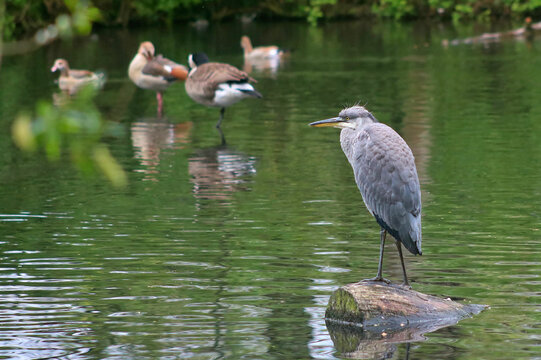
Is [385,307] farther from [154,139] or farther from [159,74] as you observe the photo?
[159,74]

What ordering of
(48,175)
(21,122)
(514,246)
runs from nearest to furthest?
(21,122) < (514,246) < (48,175)

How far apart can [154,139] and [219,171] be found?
141 inches

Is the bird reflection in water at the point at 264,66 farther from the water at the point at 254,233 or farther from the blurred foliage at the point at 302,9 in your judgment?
the blurred foliage at the point at 302,9

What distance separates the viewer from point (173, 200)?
12539 mm

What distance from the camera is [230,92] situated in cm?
1836

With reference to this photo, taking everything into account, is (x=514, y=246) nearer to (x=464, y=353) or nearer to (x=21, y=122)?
(x=464, y=353)

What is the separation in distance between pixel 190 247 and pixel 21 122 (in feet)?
25.0

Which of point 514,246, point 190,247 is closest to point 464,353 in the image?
point 514,246

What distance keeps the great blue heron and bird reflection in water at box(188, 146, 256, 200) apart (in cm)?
524

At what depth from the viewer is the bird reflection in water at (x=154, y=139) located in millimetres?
15250

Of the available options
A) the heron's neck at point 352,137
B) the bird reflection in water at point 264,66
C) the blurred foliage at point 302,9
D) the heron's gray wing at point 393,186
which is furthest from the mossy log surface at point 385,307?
the blurred foliage at point 302,9

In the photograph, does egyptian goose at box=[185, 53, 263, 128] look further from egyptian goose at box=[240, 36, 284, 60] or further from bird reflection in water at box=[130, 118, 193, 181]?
egyptian goose at box=[240, 36, 284, 60]

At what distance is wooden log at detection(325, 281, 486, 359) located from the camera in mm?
7102

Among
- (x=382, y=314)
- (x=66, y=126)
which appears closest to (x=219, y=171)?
(x=382, y=314)
